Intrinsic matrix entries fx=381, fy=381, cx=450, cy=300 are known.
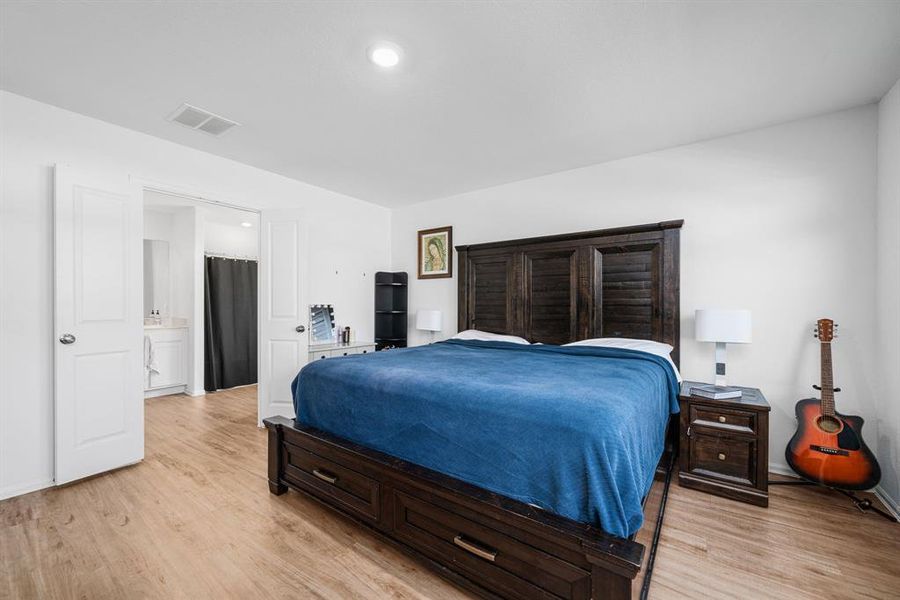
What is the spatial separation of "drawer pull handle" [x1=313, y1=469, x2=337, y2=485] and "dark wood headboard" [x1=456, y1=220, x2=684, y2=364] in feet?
7.89

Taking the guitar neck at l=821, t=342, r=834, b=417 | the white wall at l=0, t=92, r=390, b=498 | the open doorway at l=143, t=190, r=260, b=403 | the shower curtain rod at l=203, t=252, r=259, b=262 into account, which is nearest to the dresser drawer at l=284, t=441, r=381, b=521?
the white wall at l=0, t=92, r=390, b=498

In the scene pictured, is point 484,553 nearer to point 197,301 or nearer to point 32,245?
point 32,245

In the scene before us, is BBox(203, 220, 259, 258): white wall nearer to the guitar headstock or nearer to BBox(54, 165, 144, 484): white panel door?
BBox(54, 165, 144, 484): white panel door

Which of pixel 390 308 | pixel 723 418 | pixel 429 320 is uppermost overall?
pixel 390 308

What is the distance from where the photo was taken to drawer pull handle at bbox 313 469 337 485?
2.12 m

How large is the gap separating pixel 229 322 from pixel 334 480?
4309 millimetres

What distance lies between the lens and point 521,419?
5.10 ft

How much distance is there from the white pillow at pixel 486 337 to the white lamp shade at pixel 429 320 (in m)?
0.44

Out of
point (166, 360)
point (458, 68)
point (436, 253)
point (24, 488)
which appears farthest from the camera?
point (166, 360)

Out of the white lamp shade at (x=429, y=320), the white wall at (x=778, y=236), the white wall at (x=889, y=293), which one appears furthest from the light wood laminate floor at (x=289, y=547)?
the white lamp shade at (x=429, y=320)

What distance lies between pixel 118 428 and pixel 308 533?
6.41 ft

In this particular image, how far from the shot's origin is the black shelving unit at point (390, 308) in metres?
5.05

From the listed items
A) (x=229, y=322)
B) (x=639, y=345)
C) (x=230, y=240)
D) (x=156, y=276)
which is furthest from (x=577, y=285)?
(x=156, y=276)

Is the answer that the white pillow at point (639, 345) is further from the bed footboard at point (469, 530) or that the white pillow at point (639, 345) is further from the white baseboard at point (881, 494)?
the bed footboard at point (469, 530)
